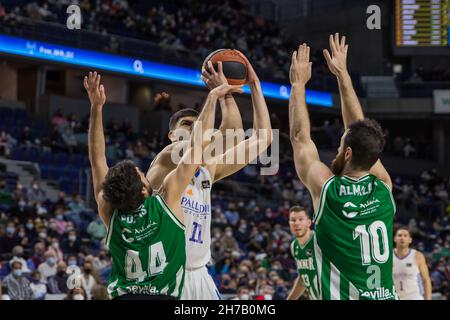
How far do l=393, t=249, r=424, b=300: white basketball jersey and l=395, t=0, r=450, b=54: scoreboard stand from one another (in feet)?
25.5

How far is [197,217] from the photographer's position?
520 cm

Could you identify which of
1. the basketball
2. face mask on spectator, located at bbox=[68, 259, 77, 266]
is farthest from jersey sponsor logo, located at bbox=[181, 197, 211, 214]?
face mask on spectator, located at bbox=[68, 259, 77, 266]

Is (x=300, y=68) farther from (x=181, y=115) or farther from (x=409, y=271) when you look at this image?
(x=409, y=271)

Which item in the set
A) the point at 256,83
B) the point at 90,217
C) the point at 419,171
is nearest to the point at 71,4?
the point at 90,217

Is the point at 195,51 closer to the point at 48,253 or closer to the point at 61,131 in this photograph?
the point at 61,131

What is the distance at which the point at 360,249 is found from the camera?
380 cm

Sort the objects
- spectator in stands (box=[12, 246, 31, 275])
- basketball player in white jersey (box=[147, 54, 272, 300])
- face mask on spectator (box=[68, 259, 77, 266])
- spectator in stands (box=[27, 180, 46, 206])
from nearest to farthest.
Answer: basketball player in white jersey (box=[147, 54, 272, 300]) < spectator in stands (box=[12, 246, 31, 275]) < face mask on spectator (box=[68, 259, 77, 266]) < spectator in stands (box=[27, 180, 46, 206])

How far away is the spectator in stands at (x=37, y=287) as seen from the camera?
11.6 meters

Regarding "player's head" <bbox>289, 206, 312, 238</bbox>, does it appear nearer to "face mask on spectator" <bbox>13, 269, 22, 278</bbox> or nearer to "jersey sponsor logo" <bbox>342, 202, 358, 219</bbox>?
"jersey sponsor logo" <bbox>342, 202, 358, 219</bbox>

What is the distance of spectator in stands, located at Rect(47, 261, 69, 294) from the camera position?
39.0 feet

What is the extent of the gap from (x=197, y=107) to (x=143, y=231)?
18972 mm

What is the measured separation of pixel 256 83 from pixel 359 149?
3.83 feet

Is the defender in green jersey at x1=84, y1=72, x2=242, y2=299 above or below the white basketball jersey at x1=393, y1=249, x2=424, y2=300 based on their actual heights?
above

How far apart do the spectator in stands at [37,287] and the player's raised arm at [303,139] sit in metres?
8.25
